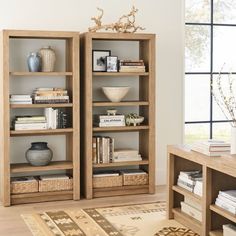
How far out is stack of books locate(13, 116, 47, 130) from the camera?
511 centimetres

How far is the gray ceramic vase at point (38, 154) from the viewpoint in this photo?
5188mm

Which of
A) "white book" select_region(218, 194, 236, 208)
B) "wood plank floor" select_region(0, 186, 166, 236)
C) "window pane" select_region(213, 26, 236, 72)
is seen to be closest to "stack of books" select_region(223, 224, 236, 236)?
"white book" select_region(218, 194, 236, 208)

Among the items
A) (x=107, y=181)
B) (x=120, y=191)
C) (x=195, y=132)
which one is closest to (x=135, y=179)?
(x=120, y=191)

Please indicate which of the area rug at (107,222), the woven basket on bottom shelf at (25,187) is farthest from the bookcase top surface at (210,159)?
the woven basket on bottom shelf at (25,187)

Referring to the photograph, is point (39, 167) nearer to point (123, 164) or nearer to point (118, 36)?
point (123, 164)

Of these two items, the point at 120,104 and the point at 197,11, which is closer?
the point at 120,104

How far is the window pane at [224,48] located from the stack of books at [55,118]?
2.09m

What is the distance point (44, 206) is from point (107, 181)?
2.45 feet

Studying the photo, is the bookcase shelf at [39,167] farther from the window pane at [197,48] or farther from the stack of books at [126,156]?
the window pane at [197,48]

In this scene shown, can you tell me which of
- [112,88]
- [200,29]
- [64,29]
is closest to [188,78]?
[200,29]

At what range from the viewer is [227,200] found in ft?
12.1

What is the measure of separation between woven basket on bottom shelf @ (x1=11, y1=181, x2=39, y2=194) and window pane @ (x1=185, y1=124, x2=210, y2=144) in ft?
6.51

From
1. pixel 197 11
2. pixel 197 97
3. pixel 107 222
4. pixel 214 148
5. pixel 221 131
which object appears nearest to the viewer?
pixel 214 148

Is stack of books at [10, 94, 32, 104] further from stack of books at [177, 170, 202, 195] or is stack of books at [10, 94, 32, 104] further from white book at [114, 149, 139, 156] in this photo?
stack of books at [177, 170, 202, 195]
